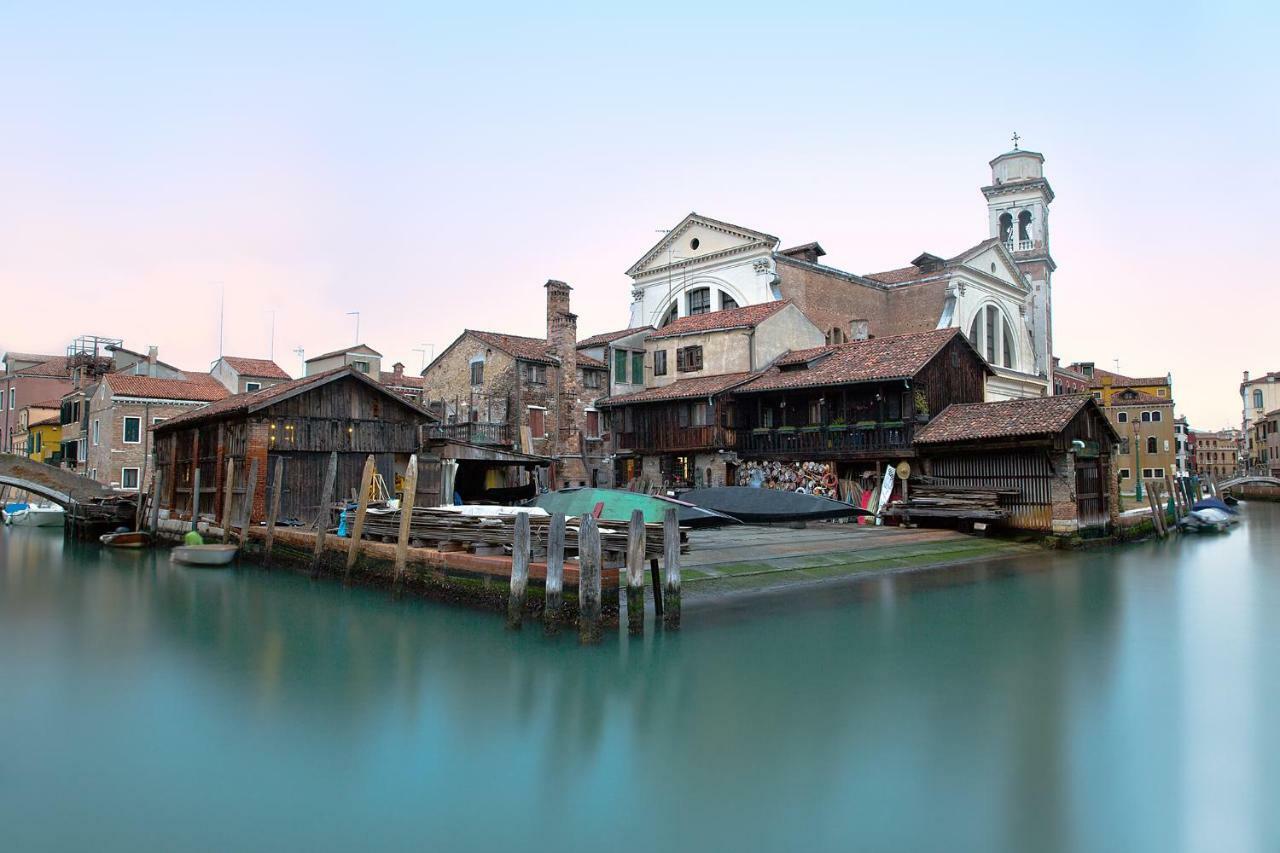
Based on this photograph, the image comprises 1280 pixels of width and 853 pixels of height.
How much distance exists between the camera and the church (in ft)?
117

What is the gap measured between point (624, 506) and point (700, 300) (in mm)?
24106

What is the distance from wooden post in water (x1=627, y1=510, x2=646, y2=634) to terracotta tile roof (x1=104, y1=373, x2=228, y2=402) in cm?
2957

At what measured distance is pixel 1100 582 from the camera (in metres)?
18.0

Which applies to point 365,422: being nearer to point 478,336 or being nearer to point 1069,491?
point 478,336

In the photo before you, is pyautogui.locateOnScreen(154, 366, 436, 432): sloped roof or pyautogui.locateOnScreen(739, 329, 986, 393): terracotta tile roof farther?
pyautogui.locateOnScreen(739, 329, 986, 393): terracotta tile roof

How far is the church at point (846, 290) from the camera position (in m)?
35.8

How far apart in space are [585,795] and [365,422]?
1670 centimetres

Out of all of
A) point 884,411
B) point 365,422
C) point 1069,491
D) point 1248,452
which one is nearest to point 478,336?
point 365,422

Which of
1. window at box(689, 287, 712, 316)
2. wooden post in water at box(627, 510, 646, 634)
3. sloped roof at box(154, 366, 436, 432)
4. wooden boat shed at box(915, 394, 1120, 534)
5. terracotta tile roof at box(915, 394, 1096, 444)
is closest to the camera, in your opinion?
wooden post in water at box(627, 510, 646, 634)

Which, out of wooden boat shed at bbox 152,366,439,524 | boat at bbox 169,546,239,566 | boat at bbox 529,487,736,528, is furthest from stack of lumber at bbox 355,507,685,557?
wooden boat shed at bbox 152,366,439,524

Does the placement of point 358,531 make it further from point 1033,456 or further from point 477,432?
point 1033,456

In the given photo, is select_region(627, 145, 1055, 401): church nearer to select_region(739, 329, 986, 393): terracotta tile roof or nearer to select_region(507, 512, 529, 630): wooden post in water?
select_region(739, 329, 986, 393): terracotta tile roof

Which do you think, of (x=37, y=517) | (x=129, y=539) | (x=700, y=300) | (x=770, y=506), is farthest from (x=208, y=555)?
(x=700, y=300)

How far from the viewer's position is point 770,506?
→ 56.6ft
